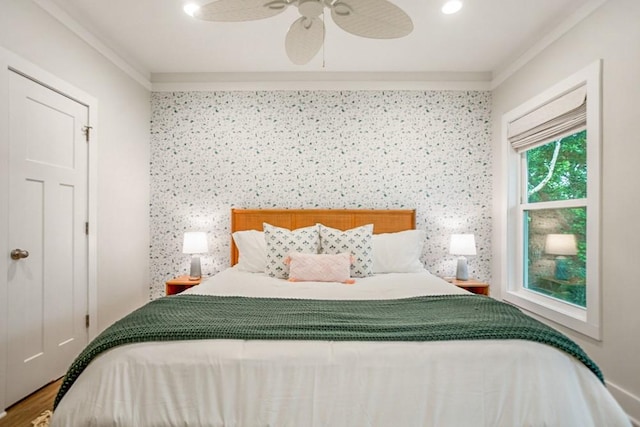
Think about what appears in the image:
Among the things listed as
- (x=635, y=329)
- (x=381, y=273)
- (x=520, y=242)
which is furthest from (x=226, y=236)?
(x=635, y=329)

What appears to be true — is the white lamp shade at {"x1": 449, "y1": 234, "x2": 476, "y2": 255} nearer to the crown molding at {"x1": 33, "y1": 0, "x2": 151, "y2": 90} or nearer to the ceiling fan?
the ceiling fan

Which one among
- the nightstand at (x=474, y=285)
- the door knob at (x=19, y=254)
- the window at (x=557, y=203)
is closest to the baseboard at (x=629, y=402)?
the window at (x=557, y=203)

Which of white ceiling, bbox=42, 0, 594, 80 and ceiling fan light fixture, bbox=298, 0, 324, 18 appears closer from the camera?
ceiling fan light fixture, bbox=298, 0, 324, 18

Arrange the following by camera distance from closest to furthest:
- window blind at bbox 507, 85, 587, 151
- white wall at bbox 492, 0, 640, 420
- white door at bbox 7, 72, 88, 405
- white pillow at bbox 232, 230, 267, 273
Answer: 1. white wall at bbox 492, 0, 640, 420
2. white door at bbox 7, 72, 88, 405
3. window blind at bbox 507, 85, 587, 151
4. white pillow at bbox 232, 230, 267, 273

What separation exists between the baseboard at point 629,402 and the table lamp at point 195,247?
327 centimetres

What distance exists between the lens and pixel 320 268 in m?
2.71

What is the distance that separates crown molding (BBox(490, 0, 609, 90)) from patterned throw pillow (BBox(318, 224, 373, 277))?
202cm

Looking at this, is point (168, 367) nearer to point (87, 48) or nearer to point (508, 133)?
point (87, 48)

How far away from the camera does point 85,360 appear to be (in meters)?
1.42

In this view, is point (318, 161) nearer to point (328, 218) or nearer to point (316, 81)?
point (328, 218)

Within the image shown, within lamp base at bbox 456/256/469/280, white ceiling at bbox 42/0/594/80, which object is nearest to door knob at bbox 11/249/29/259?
white ceiling at bbox 42/0/594/80

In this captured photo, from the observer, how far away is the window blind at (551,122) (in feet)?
8.09

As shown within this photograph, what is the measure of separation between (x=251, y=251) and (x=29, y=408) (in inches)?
69.1

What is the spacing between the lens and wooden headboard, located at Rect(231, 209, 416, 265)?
3.62 metres
